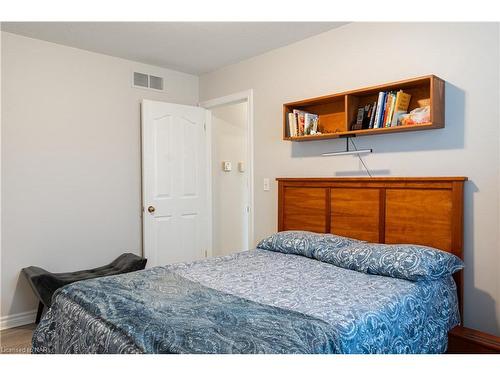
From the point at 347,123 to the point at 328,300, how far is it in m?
1.48

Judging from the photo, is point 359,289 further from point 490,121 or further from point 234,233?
point 234,233

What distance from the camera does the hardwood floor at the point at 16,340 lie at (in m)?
2.65

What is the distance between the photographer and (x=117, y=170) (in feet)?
12.1

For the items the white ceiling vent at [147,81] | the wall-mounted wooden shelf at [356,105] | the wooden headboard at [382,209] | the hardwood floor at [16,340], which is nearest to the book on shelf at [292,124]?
the wall-mounted wooden shelf at [356,105]

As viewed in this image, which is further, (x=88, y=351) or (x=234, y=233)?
(x=234, y=233)

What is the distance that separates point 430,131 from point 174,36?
85.2 inches

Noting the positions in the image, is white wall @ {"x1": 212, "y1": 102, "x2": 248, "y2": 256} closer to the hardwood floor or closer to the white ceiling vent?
the white ceiling vent

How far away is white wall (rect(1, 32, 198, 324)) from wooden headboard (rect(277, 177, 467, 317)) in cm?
166

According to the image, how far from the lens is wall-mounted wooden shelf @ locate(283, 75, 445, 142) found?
2.33 metres

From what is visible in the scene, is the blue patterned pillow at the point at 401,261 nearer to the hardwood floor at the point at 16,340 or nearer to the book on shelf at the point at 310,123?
the book on shelf at the point at 310,123

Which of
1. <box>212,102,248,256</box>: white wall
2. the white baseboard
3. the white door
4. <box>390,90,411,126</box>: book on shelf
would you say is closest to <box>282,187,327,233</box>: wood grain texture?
<box>390,90,411,126</box>: book on shelf

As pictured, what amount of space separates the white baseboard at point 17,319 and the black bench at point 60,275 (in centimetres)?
11

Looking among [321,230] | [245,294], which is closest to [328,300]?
[245,294]

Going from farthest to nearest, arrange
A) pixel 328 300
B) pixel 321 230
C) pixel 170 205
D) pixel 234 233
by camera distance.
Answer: pixel 234 233 < pixel 170 205 < pixel 321 230 < pixel 328 300
